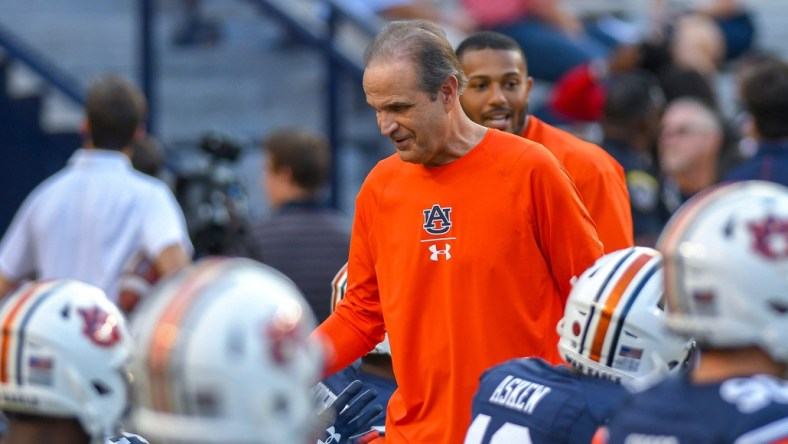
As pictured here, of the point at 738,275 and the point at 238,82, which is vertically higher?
the point at 738,275

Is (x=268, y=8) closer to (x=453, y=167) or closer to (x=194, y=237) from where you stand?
(x=194, y=237)

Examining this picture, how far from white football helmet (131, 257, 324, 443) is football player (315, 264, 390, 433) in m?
2.21

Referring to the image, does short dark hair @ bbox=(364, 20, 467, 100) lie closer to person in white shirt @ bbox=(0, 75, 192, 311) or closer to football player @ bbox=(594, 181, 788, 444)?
football player @ bbox=(594, 181, 788, 444)

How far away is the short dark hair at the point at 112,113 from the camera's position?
6.82 meters

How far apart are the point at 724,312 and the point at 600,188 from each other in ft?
7.76

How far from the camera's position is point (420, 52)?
4605mm

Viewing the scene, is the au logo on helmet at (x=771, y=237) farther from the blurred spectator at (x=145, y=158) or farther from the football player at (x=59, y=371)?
the blurred spectator at (x=145, y=158)

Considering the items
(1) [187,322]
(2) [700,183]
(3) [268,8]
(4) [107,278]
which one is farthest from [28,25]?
(1) [187,322]

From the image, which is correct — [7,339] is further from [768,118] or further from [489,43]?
[768,118]

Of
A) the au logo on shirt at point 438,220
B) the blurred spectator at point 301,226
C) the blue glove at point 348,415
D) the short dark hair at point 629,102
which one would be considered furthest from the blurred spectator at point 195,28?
the blue glove at point 348,415

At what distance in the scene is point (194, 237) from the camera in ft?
28.3

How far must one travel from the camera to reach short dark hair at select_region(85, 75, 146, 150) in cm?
682

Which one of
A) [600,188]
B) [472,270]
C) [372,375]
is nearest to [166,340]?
[472,270]

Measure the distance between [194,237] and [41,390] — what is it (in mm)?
5093
